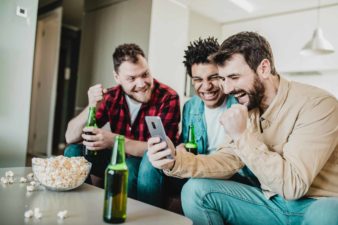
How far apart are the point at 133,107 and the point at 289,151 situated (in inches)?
42.2

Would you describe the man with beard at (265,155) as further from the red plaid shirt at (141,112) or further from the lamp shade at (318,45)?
the lamp shade at (318,45)

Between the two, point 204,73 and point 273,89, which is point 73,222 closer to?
point 273,89

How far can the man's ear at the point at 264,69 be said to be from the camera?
117 cm

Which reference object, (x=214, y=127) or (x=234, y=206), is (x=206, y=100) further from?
(x=234, y=206)

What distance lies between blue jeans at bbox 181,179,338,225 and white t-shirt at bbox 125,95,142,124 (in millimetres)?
829

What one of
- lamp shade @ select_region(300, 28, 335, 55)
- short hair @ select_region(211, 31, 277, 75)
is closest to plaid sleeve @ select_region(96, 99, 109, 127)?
short hair @ select_region(211, 31, 277, 75)

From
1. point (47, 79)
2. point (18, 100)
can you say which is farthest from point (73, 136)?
point (47, 79)

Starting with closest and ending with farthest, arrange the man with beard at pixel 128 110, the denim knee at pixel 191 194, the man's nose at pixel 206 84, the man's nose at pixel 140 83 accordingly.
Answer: the denim knee at pixel 191 194
the man's nose at pixel 206 84
the man with beard at pixel 128 110
the man's nose at pixel 140 83

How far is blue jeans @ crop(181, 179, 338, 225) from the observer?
1.03 meters

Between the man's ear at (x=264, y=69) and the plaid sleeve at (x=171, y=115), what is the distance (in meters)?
0.67

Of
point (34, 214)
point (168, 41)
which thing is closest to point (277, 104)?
point (34, 214)

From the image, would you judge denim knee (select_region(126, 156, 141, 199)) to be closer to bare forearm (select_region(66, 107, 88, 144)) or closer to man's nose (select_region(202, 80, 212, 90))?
bare forearm (select_region(66, 107, 88, 144))

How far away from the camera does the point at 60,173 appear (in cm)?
103

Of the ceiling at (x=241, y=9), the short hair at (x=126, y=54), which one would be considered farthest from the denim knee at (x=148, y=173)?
the ceiling at (x=241, y=9)
